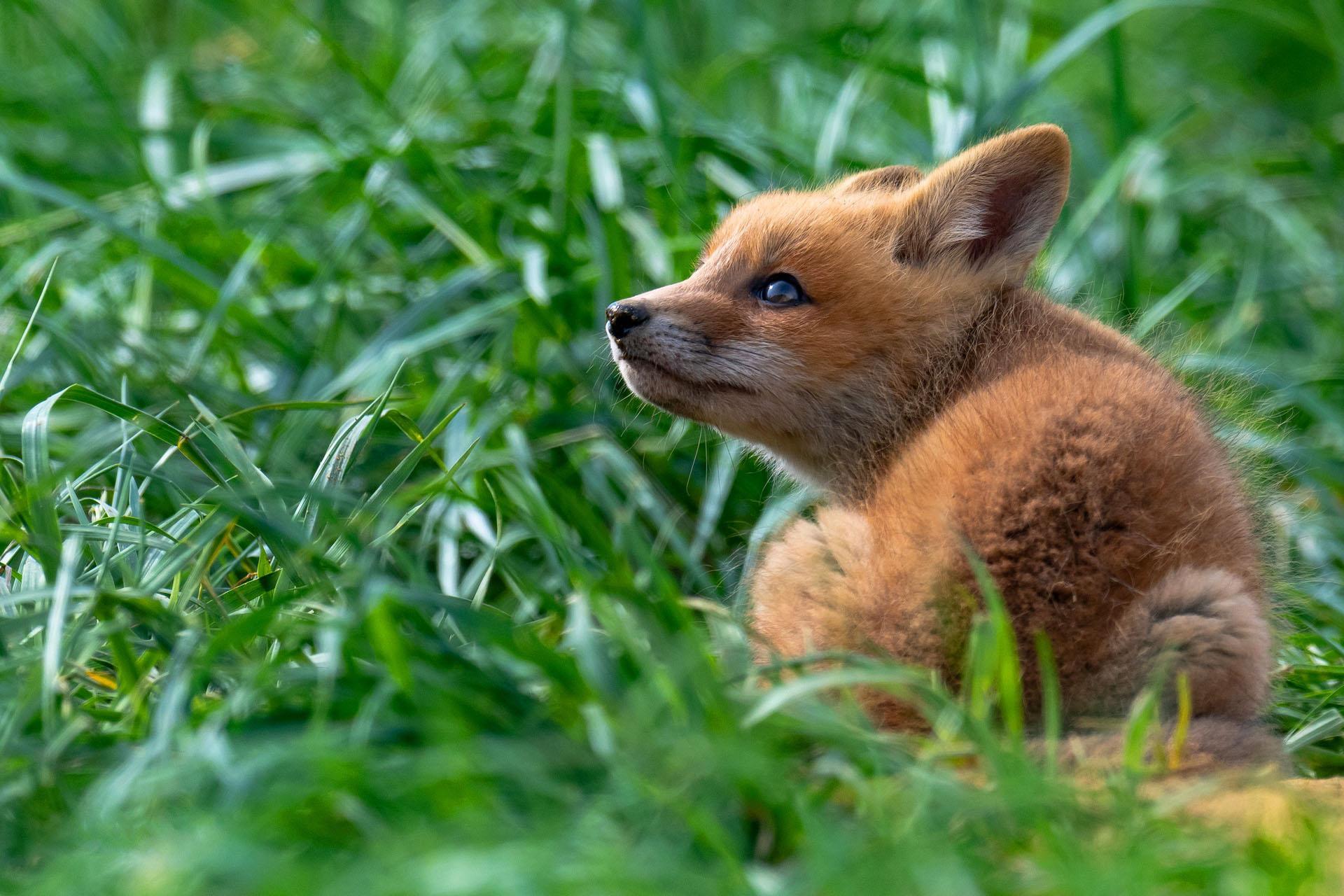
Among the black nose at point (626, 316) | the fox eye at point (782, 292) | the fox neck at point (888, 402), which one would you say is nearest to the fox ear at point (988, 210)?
the fox neck at point (888, 402)

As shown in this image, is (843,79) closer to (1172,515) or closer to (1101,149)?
(1101,149)

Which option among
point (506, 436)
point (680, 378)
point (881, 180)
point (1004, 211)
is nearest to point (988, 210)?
point (1004, 211)

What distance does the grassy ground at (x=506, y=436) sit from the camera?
2152 mm

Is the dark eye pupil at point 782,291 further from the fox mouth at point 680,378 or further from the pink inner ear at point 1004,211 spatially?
the pink inner ear at point 1004,211

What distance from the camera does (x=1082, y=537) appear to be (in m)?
2.68

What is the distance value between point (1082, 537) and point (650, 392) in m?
1.36

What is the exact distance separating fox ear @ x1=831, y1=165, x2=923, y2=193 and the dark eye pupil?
0.67 m

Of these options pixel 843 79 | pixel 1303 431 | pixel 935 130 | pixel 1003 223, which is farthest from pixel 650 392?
pixel 843 79

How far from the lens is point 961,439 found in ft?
9.41

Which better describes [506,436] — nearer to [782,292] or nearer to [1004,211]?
[782,292]

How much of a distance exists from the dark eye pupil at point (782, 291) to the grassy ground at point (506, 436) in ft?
2.11

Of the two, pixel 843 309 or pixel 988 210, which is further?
pixel 988 210

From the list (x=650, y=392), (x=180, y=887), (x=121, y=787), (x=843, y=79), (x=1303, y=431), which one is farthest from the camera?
(x=843, y=79)

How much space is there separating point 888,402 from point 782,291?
0.44 meters
